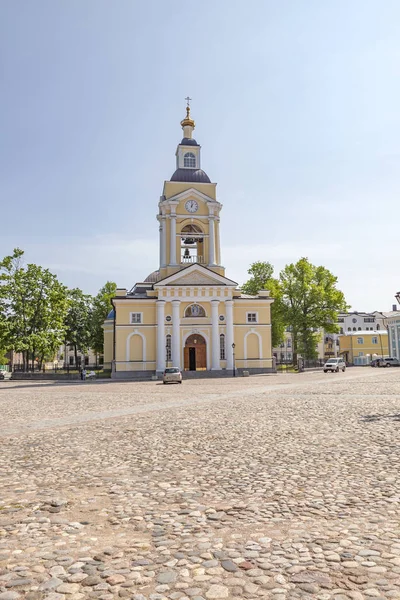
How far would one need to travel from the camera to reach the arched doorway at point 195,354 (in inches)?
1880

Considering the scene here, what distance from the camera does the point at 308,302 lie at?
Answer: 56.2 m

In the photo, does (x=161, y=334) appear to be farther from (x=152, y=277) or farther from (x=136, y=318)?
(x=152, y=277)

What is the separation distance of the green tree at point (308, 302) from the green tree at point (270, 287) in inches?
31.3

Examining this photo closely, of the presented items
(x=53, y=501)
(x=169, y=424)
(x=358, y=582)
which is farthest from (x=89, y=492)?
(x=169, y=424)

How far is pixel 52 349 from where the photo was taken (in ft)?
163

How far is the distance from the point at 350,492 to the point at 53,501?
12.1ft

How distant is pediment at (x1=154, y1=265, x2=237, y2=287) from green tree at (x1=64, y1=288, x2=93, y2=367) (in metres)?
25.5

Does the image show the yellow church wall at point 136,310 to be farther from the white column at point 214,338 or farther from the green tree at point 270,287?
the green tree at point 270,287

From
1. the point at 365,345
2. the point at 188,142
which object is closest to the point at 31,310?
the point at 188,142

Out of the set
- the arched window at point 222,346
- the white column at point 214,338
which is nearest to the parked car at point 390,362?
the arched window at point 222,346

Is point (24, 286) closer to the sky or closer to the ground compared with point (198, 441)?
closer to the sky

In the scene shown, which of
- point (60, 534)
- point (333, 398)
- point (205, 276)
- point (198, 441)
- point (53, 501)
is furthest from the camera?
point (205, 276)

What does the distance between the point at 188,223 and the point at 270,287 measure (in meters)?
14.5

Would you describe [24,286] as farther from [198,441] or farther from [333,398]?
[198,441]
